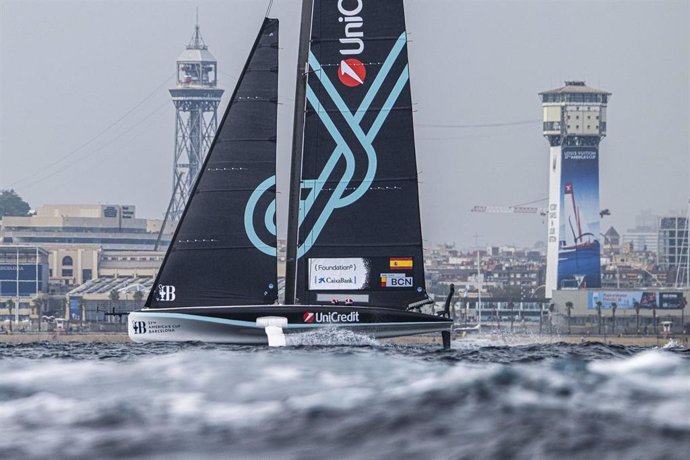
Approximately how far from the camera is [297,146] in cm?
3300

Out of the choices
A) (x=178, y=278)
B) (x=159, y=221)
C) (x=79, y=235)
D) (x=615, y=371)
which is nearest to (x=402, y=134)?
(x=178, y=278)

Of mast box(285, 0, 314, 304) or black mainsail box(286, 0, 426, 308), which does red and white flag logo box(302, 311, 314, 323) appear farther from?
mast box(285, 0, 314, 304)

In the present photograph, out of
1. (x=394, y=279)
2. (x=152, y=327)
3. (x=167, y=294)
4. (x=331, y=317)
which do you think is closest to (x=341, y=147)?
(x=394, y=279)

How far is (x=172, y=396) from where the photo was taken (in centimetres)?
1603

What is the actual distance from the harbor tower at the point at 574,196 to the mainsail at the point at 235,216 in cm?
11976

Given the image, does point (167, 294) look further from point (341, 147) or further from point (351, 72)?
point (351, 72)

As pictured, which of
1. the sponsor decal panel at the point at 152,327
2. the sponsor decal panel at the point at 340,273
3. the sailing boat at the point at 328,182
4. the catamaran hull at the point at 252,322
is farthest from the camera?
the sponsor decal panel at the point at 340,273

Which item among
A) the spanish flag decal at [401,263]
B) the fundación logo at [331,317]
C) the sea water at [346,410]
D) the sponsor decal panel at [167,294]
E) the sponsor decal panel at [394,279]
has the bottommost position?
the sea water at [346,410]

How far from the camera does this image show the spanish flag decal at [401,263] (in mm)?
32906

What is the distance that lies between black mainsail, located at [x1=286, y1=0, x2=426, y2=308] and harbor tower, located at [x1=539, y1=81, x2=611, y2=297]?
11931 cm

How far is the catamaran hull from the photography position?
31.6m

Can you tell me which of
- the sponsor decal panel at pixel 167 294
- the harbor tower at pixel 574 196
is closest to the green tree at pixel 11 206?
the harbor tower at pixel 574 196

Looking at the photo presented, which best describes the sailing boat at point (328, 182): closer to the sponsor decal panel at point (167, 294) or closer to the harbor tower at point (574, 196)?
the sponsor decal panel at point (167, 294)

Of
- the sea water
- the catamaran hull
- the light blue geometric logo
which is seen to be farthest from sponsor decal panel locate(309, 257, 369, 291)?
the sea water
